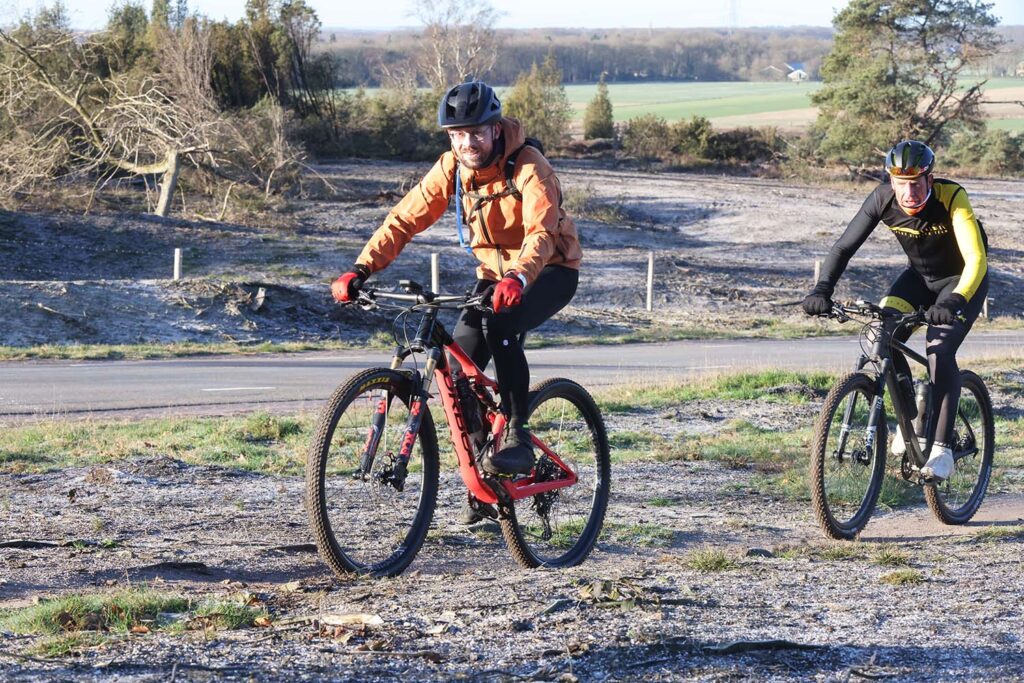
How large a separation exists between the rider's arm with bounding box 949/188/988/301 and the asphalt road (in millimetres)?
6829

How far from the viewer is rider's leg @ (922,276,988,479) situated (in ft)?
25.2

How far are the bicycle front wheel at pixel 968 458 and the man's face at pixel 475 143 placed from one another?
3.49 metres

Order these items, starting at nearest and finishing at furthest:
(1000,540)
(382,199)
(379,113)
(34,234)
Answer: (1000,540) < (34,234) < (382,199) < (379,113)

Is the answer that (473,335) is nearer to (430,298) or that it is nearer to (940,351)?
(430,298)

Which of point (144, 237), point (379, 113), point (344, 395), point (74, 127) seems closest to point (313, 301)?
point (144, 237)

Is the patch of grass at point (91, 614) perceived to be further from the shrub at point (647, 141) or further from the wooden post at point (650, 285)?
the shrub at point (647, 141)

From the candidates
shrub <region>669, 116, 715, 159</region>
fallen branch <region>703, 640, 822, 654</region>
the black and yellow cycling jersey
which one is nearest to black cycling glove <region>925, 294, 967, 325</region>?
the black and yellow cycling jersey

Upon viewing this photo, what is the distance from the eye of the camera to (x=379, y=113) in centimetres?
5750

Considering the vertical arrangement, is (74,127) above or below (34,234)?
above

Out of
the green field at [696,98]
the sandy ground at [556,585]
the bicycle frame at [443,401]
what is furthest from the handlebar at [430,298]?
the green field at [696,98]

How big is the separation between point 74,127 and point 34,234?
3.79m

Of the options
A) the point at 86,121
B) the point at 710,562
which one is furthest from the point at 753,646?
the point at 86,121

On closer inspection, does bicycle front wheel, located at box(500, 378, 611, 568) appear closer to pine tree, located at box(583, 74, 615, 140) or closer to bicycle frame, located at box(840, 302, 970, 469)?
bicycle frame, located at box(840, 302, 970, 469)

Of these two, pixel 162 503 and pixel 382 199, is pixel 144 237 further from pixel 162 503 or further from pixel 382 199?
pixel 162 503
